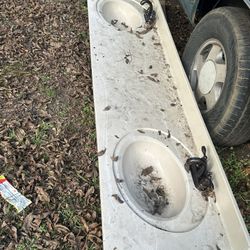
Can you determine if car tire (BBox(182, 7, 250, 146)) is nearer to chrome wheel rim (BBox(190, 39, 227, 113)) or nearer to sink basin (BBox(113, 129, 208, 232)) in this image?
chrome wheel rim (BBox(190, 39, 227, 113))

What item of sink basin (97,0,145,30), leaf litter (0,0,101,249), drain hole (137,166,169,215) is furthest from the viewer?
sink basin (97,0,145,30)

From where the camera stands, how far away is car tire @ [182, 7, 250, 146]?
111 inches

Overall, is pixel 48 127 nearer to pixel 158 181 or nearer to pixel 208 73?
pixel 158 181

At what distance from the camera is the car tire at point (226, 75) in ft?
9.28

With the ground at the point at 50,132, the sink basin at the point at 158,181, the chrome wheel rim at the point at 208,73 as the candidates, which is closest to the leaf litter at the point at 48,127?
the ground at the point at 50,132

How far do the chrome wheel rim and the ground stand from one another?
442mm

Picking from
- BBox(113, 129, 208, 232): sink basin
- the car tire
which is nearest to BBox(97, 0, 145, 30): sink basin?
the car tire

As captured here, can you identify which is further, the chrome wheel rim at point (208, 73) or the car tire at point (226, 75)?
the chrome wheel rim at point (208, 73)

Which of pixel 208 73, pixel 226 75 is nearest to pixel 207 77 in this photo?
pixel 208 73

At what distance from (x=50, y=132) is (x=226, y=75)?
1.40m

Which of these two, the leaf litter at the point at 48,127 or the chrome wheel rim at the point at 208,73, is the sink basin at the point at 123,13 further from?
the chrome wheel rim at the point at 208,73

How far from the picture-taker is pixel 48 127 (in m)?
3.19

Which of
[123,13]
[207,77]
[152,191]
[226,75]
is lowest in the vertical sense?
[152,191]

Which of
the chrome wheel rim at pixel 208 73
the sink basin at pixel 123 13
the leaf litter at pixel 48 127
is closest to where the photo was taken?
the leaf litter at pixel 48 127
